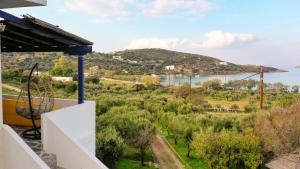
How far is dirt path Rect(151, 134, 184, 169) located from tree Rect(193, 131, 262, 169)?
6.87ft

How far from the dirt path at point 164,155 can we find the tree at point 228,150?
6.87ft

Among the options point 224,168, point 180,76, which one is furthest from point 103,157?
point 180,76

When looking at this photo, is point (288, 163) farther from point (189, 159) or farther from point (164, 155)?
point (164, 155)

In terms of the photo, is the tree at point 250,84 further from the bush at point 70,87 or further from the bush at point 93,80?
the bush at point 70,87

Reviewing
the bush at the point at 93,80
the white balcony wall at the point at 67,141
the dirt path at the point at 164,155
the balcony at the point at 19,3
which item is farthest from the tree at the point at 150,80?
the balcony at the point at 19,3

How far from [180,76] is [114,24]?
45.0 feet

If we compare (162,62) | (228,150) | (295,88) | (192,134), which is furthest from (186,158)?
(295,88)

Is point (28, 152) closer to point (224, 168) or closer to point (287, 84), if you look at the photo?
point (224, 168)

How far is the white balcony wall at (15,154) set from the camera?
12.5 feet

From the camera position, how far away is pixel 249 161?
18.2 meters

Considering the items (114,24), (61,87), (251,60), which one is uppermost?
(114,24)

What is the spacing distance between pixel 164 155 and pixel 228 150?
15.2 ft

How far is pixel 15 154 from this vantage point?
163 inches

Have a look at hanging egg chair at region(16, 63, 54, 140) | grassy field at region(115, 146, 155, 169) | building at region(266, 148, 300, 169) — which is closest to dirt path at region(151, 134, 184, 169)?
grassy field at region(115, 146, 155, 169)
